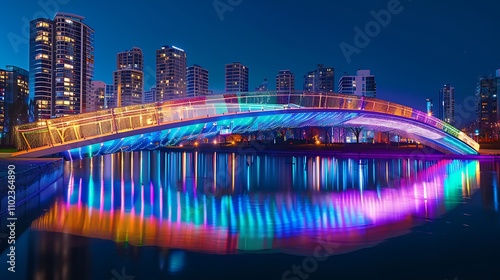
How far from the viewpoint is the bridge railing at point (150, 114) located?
60.3 ft

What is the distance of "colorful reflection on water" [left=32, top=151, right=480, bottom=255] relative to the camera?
978 centimetres

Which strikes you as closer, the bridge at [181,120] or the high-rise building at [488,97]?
the bridge at [181,120]

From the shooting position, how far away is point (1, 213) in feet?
37.5

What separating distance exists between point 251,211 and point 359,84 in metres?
159

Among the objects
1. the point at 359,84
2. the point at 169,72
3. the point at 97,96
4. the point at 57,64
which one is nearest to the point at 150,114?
the point at 57,64

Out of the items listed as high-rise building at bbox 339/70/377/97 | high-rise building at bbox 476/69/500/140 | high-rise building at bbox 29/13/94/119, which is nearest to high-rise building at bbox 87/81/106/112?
high-rise building at bbox 29/13/94/119

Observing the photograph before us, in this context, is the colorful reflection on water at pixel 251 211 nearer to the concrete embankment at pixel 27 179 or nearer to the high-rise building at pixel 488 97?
the concrete embankment at pixel 27 179

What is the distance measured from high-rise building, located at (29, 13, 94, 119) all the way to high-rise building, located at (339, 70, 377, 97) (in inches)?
4080

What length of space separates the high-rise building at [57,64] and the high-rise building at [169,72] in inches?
1760

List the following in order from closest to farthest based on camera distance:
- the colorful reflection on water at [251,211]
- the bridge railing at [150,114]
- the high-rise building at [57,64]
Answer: the colorful reflection on water at [251,211]
the bridge railing at [150,114]
the high-rise building at [57,64]

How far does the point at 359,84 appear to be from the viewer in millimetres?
163750

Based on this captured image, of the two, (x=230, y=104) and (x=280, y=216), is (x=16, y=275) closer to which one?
(x=280, y=216)

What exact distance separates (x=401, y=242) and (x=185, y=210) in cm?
724

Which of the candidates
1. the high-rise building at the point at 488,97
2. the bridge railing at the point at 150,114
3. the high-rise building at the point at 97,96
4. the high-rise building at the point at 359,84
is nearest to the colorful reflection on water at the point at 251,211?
the bridge railing at the point at 150,114
